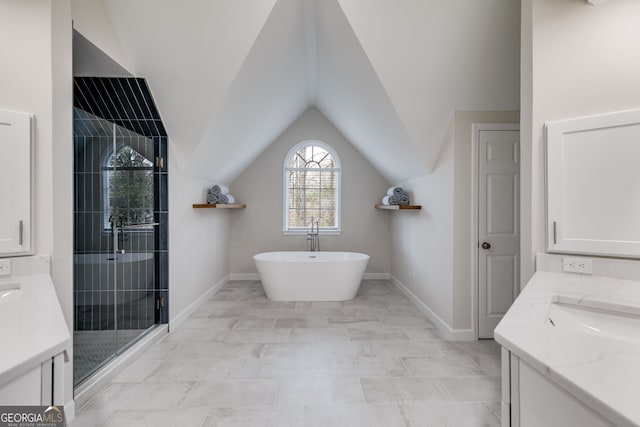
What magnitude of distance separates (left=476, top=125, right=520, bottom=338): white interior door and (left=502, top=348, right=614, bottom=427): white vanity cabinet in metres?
2.09

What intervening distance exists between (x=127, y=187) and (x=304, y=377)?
2114 millimetres

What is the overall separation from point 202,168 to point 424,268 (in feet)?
9.63

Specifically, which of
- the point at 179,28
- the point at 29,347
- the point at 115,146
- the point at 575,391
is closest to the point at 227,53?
the point at 179,28

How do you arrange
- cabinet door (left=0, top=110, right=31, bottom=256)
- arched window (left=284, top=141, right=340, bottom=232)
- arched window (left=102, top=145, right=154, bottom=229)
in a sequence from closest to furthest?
cabinet door (left=0, top=110, right=31, bottom=256)
arched window (left=102, top=145, right=154, bottom=229)
arched window (left=284, top=141, right=340, bottom=232)

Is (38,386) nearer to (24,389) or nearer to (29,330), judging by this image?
(24,389)

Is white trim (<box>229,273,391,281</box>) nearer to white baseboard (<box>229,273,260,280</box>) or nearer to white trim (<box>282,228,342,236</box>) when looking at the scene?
white baseboard (<box>229,273,260,280</box>)

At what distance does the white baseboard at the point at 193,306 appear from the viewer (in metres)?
3.26

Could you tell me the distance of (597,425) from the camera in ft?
2.37

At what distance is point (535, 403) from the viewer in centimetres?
95

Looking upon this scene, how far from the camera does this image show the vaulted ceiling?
236 cm

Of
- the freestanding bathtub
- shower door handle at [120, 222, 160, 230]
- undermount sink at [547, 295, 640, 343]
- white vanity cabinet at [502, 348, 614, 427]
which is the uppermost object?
shower door handle at [120, 222, 160, 230]

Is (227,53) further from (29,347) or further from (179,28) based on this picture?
(29,347)

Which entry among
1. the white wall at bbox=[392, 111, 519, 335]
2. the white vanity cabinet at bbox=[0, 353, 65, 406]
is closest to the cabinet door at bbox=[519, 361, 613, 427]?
the white vanity cabinet at bbox=[0, 353, 65, 406]

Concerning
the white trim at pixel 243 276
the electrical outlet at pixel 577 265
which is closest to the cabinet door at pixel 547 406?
the electrical outlet at pixel 577 265
